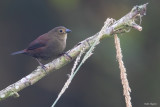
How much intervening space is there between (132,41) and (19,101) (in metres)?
3.15

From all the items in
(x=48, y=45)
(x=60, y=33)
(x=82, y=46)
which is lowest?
(x=82, y=46)

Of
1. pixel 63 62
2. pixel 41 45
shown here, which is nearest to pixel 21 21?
pixel 41 45

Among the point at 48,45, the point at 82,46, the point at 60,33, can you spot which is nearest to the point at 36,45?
the point at 48,45

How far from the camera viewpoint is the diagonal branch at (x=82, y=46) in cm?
307

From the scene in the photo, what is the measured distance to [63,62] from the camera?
144 inches

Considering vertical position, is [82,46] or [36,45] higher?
[36,45]

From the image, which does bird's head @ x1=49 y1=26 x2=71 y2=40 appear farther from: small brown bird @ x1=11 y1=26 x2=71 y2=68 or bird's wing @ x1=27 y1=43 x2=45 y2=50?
bird's wing @ x1=27 y1=43 x2=45 y2=50

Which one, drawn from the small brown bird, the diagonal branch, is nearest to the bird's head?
the small brown bird

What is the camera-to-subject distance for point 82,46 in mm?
3453

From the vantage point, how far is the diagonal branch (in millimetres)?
3068

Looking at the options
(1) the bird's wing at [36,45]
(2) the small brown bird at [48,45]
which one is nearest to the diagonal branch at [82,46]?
(2) the small brown bird at [48,45]

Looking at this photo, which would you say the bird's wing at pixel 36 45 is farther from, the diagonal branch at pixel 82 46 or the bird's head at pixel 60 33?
the diagonal branch at pixel 82 46

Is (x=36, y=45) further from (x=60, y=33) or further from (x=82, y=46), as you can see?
(x=82, y=46)

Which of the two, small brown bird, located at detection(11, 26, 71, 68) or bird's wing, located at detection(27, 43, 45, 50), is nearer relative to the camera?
small brown bird, located at detection(11, 26, 71, 68)
